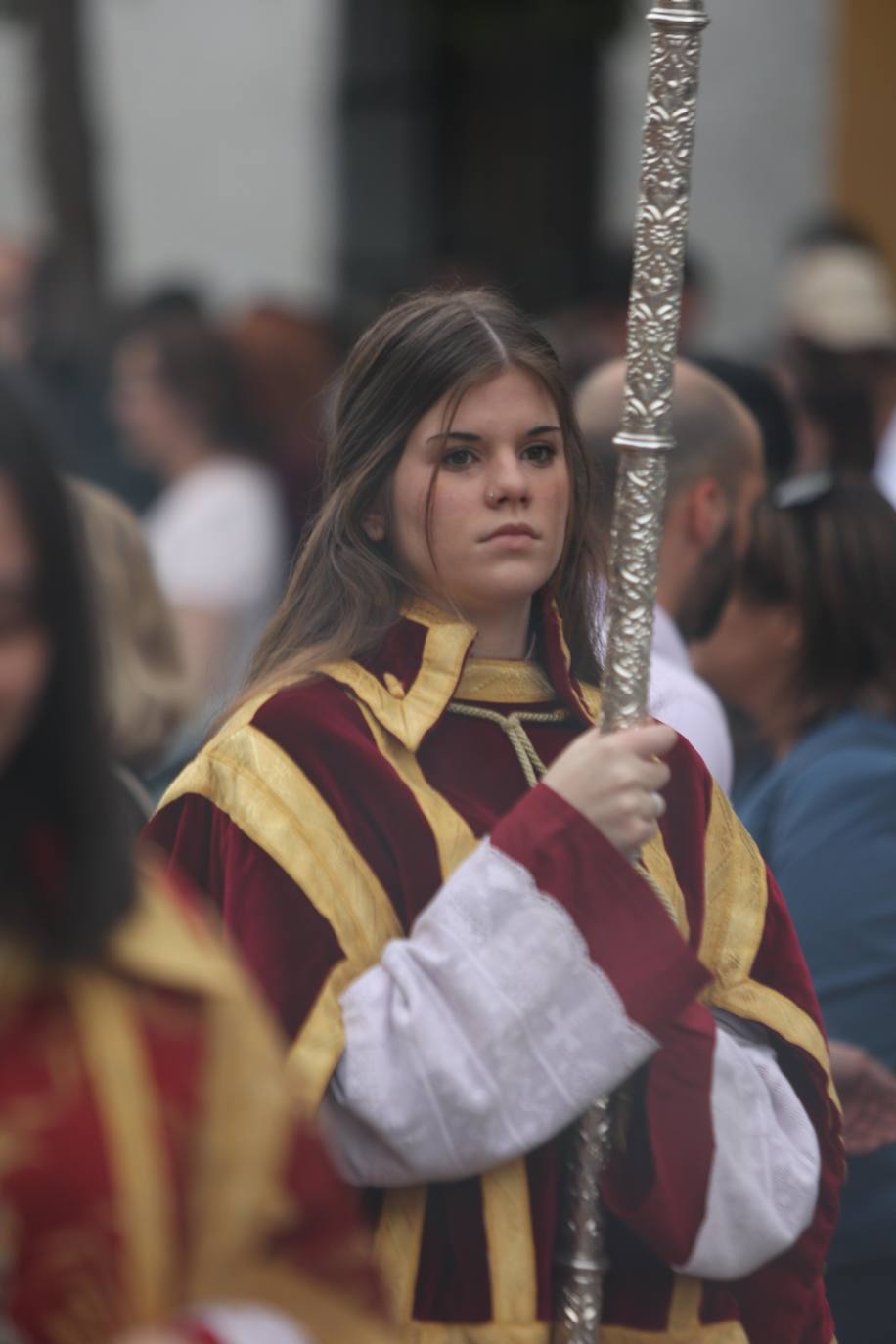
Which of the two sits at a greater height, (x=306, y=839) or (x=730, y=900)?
(x=306, y=839)

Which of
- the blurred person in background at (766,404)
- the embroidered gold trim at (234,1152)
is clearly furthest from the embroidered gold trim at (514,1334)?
the blurred person in background at (766,404)

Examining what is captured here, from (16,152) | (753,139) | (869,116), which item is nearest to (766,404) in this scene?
(869,116)

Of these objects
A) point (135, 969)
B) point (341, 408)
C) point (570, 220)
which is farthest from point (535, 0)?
point (135, 969)

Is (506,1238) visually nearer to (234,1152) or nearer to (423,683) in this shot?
(423,683)

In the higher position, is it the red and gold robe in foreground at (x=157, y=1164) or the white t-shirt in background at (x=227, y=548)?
the red and gold robe in foreground at (x=157, y=1164)

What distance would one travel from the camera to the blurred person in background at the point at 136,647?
369cm

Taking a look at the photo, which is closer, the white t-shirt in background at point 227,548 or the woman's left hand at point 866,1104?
the woman's left hand at point 866,1104

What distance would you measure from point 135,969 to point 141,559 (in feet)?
7.41

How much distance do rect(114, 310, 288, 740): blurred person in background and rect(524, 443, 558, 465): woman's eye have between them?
3200 millimetres

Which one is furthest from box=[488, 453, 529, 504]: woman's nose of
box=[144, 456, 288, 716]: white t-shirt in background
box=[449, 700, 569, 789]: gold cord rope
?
box=[144, 456, 288, 716]: white t-shirt in background

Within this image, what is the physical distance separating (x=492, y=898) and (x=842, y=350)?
15.4 ft

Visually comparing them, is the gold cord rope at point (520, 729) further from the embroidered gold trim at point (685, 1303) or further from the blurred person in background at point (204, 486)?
the blurred person in background at point (204, 486)

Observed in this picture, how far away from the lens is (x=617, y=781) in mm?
2309

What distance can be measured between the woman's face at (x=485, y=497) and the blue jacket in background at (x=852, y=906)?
980 millimetres
